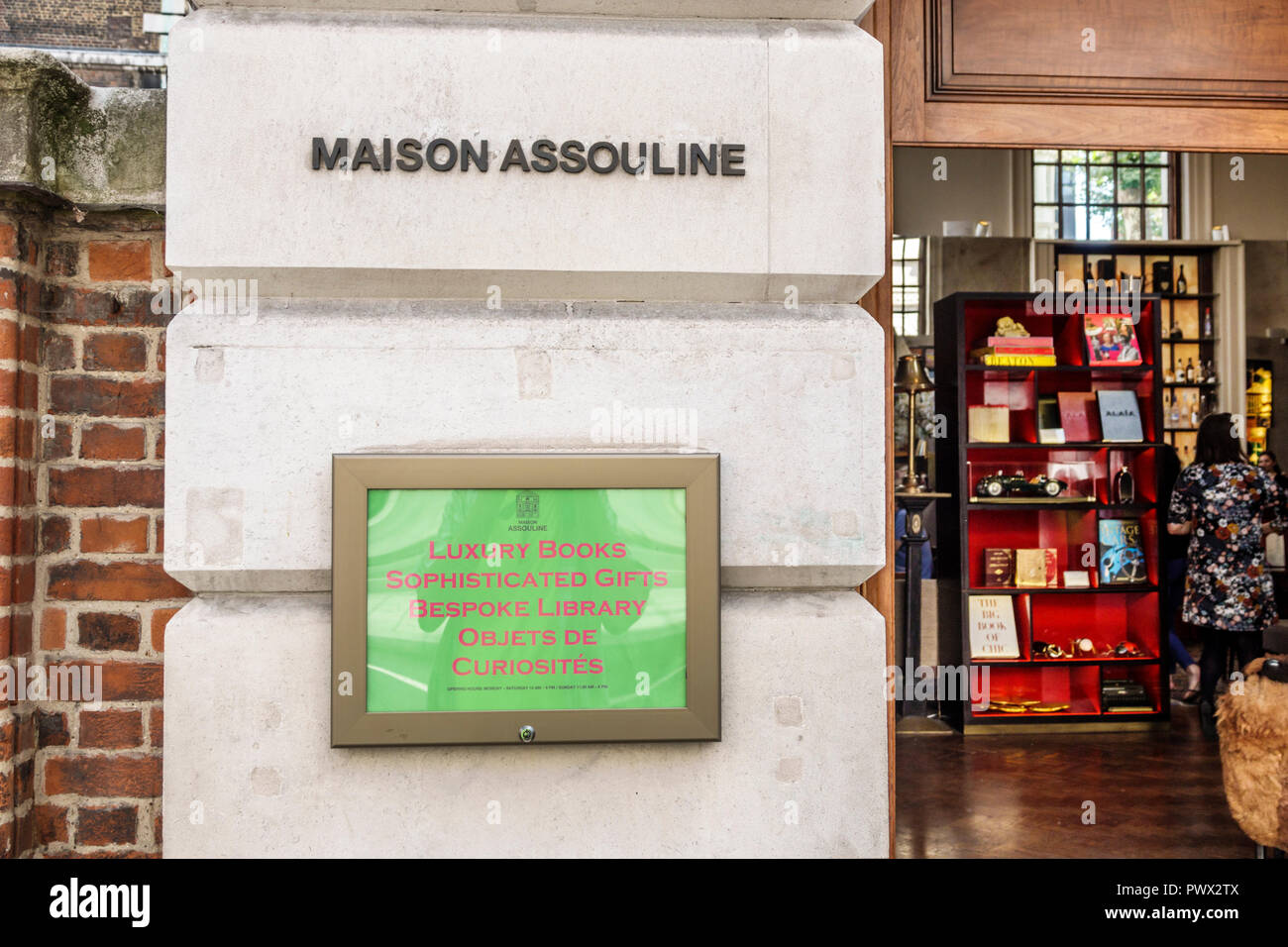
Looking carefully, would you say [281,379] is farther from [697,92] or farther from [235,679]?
[697,92]

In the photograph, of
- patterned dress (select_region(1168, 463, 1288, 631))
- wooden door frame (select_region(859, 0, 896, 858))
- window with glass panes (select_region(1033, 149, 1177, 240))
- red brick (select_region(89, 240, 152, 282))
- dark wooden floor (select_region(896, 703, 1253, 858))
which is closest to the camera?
red brick (select_region(89, 240, 152, 282))

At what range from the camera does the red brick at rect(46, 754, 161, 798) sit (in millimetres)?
2453

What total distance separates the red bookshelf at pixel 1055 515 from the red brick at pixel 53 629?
18.2 ft

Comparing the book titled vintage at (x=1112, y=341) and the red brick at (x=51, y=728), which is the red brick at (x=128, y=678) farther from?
the book titled vintage at (x=1112, y=341)

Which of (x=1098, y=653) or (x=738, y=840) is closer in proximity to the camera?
(x=738, y=840)

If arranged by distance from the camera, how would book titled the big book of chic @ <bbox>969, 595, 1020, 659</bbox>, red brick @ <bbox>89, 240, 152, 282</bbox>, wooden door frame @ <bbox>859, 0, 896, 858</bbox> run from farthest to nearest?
book titled the big book of chic @ <bbox>969, 595, 1020, 659</bbox> → wooden door frame @ <bbox>859, 0, 896, 858</bbox> → red brick @ <bbox>89, 240, 152, 282</bbox>

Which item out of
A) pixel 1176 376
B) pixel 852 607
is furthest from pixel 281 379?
pixel 1176 376

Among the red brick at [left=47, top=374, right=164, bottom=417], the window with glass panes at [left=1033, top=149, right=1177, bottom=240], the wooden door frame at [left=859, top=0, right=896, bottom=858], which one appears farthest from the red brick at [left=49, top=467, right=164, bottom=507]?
the window with glass panes at [left=1033, top=149, right=1177, bottom=240]

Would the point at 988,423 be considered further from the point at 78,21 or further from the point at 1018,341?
the point at 78,21

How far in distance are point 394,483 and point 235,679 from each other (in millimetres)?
611

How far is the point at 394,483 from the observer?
225 centimetres

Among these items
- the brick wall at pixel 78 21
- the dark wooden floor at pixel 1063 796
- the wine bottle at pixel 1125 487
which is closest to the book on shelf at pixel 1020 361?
the wine bottle at pixel 1125 487

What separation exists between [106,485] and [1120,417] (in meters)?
6.51

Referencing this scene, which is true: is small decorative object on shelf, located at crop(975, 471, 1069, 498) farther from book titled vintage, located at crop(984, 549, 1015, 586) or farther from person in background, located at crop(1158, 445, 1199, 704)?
person in background, located at crop(1158, 445, 1199, 704)
